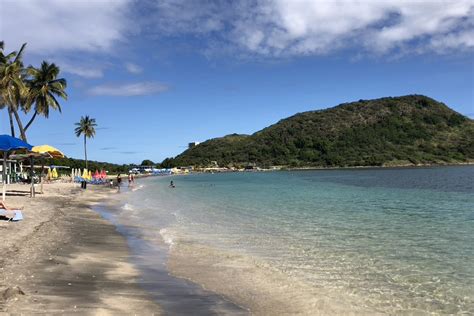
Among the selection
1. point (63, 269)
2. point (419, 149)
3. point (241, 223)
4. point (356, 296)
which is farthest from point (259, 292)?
point (419, 149)

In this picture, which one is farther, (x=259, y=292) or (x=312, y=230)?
(x=312, y=230)

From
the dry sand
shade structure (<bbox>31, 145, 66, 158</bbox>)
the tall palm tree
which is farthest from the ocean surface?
the tall palm tree

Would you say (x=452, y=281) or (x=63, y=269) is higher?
(x=63, y=269)

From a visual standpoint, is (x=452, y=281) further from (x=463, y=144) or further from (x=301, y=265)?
(x=463, y=144)

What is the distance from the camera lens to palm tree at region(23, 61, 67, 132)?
164 feet

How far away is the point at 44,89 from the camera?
50062mm

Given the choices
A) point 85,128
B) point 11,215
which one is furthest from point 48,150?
point 85,128

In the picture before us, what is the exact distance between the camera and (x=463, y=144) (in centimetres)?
18562

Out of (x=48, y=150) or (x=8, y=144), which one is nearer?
(x=8, y=144)

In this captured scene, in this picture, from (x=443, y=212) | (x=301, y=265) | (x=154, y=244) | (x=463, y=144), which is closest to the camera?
(x=301, y=265)

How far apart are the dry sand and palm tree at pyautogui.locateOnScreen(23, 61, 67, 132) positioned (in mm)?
40087

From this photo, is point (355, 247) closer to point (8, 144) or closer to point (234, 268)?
point (234, 268)

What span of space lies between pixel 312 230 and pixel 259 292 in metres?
9.10

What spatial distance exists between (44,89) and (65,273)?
156 ft
